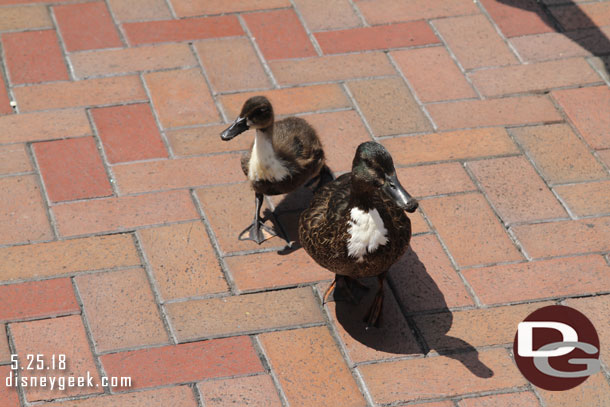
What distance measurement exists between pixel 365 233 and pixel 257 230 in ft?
2.51

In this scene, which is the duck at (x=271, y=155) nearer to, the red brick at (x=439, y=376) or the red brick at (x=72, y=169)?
the red brick at (x=72, y=169)

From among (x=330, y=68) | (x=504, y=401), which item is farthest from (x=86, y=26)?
(x=504, y=401)

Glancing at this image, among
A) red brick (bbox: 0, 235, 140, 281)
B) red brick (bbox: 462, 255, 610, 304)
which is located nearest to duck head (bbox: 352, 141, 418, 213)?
red brick (bbox: 462, 255, 610, 304)

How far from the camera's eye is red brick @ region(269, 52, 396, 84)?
491 cm

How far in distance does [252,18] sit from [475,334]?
2561 millimetres

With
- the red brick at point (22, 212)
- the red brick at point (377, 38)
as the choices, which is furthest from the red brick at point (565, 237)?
the red brick at point (22, 212)

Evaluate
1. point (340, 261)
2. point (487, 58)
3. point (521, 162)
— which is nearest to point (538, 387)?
point (340, 261)

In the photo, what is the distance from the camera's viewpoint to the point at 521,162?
4496mm

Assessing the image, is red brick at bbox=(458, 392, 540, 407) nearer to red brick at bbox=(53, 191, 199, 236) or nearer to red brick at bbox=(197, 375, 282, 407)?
red brick at bbox=(197, 375, 282, 407)

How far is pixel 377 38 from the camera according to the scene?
5.20m

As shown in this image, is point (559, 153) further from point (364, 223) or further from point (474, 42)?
point (364, 223)

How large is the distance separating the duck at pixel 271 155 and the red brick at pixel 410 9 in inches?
57.4

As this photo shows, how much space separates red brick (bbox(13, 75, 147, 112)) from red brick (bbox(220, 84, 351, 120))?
1.63ft

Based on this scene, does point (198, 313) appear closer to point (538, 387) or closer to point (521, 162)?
point (538, 387)
